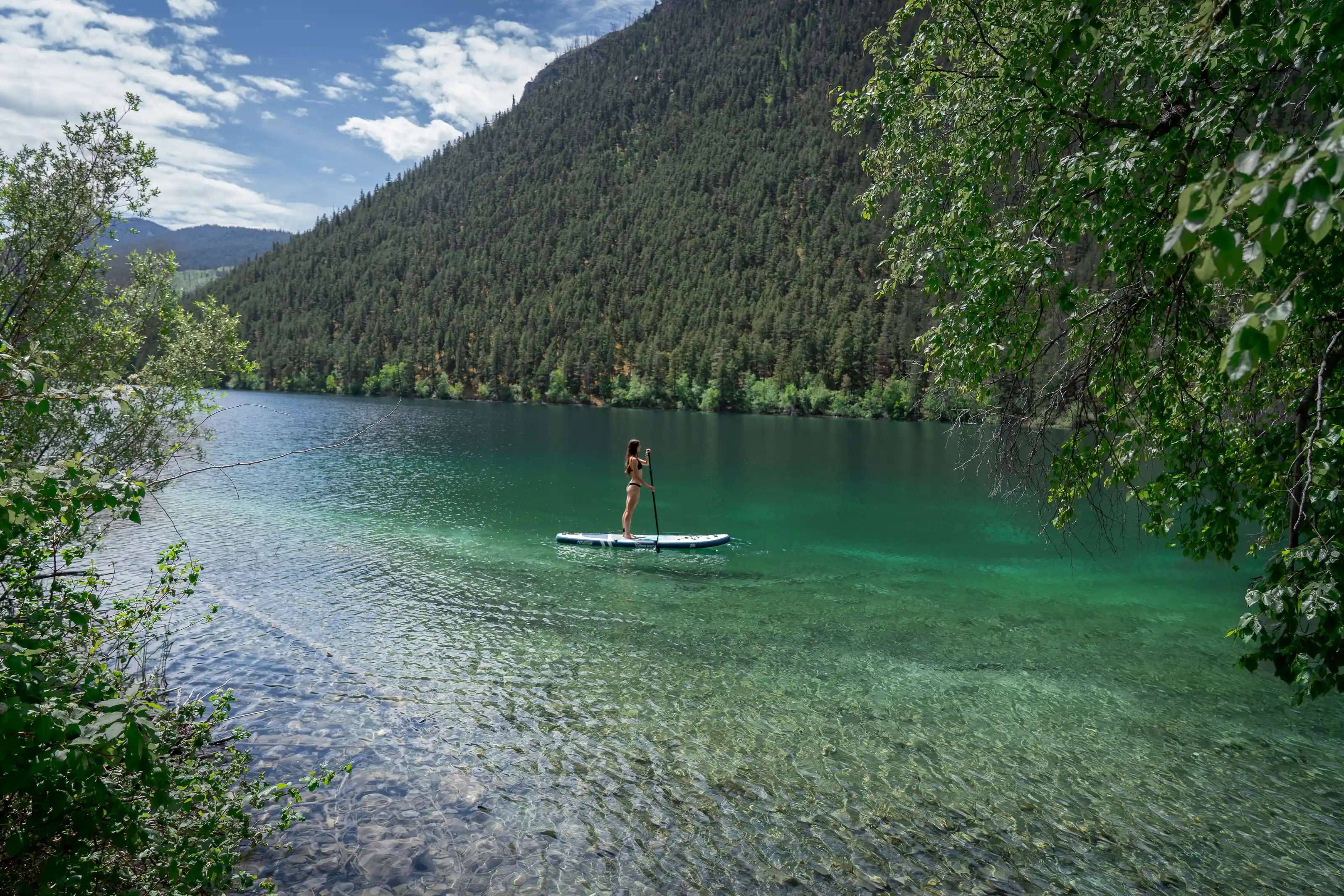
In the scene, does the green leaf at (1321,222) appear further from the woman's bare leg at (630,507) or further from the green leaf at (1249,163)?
the woman's bare leg at (630,507)

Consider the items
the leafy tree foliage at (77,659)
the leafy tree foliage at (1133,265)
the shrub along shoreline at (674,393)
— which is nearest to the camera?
the leafy tree foliage at (77,659)

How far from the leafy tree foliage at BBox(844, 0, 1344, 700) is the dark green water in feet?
13.0

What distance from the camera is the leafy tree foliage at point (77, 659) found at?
10.8 ft

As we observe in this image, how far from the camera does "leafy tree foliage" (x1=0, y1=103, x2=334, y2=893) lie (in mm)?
3283

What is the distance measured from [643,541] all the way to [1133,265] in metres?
17.2

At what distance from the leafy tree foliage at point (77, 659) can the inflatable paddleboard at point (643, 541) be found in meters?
12.2

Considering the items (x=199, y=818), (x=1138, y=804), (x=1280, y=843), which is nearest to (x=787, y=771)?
(x=1138, y=804)

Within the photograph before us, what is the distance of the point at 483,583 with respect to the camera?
1709cm

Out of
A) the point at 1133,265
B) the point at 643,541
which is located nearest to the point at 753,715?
the point at 1133,265

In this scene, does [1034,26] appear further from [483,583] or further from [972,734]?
[483,583]

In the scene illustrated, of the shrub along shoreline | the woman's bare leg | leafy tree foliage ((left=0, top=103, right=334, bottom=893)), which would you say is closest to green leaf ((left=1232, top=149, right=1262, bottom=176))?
leafy tree foliage ((left=0, top=103, right=334, bottom=893))

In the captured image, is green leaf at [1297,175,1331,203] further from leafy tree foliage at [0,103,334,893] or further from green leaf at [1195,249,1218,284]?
leafy tree foliage at [0,103,334,893]

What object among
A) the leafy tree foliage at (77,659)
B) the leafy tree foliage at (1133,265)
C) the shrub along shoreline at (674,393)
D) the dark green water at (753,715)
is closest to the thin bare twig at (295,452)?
the leafy tree foliage at (77,659)

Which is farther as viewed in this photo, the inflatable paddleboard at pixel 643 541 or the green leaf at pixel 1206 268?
the inflatable paddleboard at pixel 643 541
